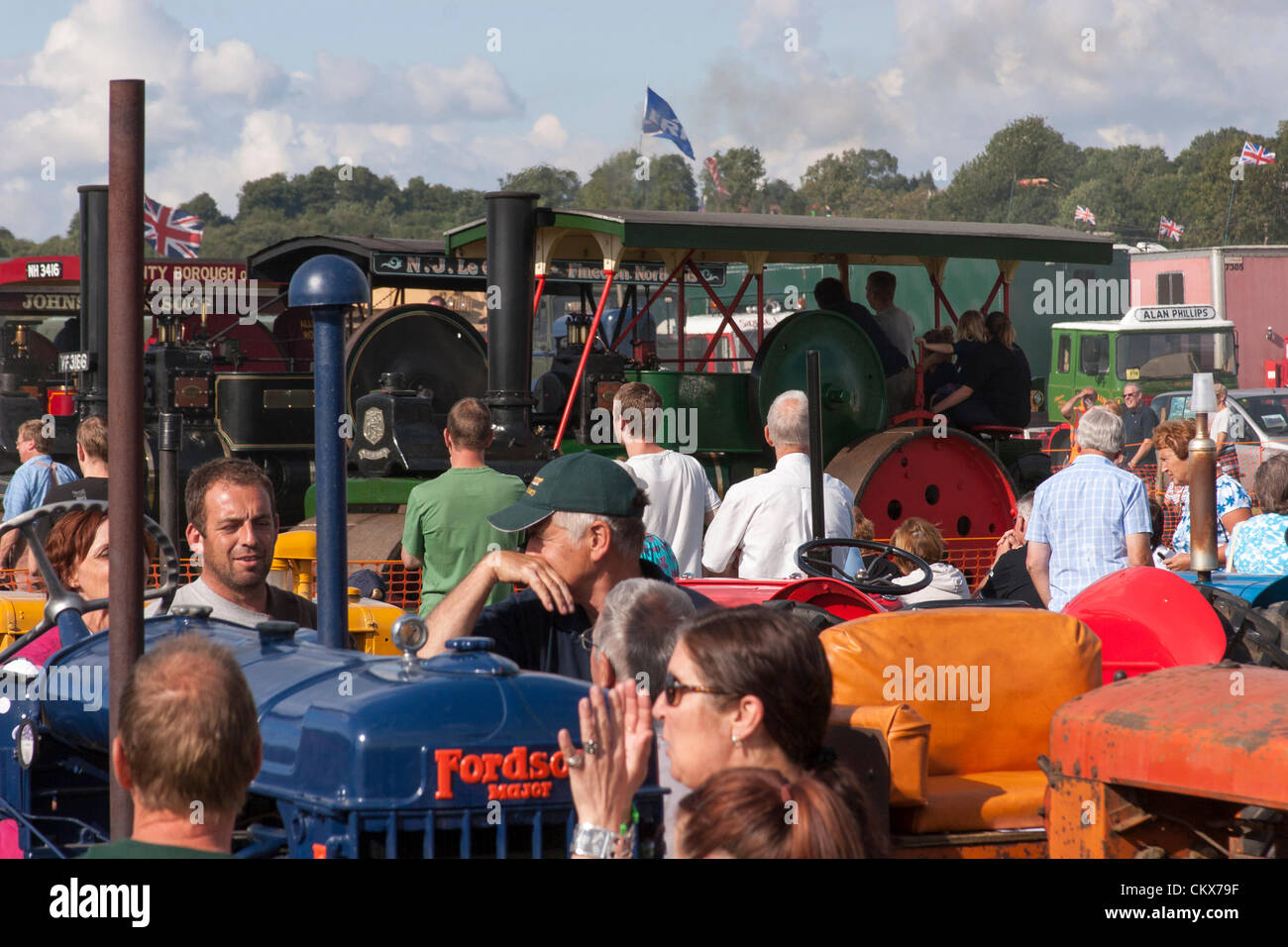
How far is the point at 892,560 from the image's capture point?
20.1 ft

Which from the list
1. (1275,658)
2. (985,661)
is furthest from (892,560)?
(985,661)

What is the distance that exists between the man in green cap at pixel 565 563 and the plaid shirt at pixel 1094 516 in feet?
9.25

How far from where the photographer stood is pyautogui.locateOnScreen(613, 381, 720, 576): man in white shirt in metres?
6.20

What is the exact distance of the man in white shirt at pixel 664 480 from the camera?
20.3 feet

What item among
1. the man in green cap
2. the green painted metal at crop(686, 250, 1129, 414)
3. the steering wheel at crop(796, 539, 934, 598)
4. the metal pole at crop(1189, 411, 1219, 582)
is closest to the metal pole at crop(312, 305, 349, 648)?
the man in green cap

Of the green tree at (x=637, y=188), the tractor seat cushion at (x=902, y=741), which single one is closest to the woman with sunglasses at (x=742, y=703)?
the tractor seat cushion at (x=902, y=741)

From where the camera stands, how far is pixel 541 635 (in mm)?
3414

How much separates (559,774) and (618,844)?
26 centimetres

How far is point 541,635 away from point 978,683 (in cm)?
119

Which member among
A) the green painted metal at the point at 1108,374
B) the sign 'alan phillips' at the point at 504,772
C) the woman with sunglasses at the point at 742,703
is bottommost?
the sign 'alan phillips' at the point at 504,772

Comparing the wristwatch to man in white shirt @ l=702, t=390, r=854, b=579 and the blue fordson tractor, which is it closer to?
the blue fordson tractor

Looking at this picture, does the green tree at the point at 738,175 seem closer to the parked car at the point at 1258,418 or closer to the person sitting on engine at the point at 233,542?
the parked car at the point at 1258,418

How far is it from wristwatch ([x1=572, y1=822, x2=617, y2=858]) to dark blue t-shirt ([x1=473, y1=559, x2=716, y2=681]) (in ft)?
3.94
